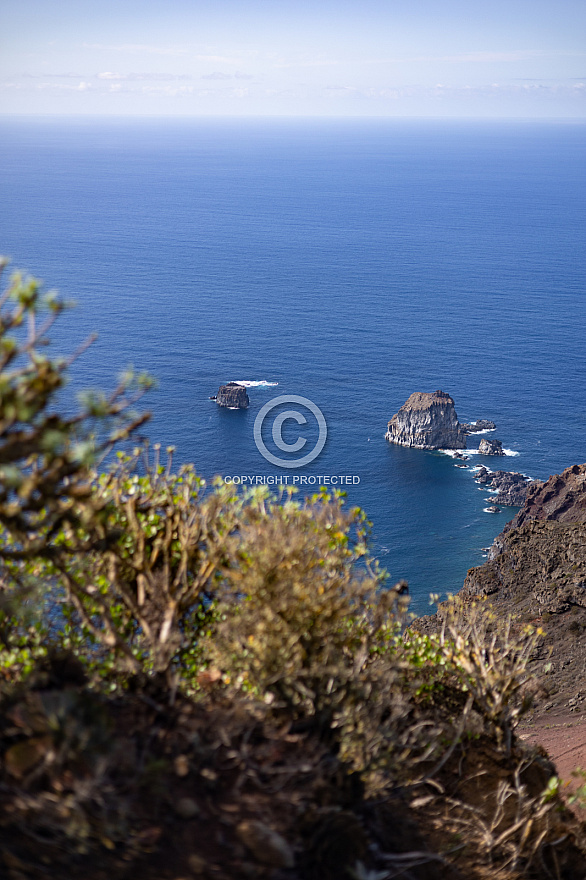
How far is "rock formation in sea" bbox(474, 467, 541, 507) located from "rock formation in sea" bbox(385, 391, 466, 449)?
34.2 feet

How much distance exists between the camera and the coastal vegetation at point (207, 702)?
9297 millimetres

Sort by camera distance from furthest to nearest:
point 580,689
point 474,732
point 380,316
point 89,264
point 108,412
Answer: point 89,264 < point 380,316 < point 580,689 < point 474,732 < point 108,412

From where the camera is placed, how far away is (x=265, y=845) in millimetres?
10211

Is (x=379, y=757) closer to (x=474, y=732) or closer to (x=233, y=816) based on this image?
(x=233, y=816)

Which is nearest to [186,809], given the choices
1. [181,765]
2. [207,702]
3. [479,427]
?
[181,765]

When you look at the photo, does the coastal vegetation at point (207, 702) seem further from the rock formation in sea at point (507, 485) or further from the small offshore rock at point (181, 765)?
the rock formation in sea at point (507, 485)

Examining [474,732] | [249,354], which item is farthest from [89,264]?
[474,732]

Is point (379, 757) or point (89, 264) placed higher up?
point (89, 264)

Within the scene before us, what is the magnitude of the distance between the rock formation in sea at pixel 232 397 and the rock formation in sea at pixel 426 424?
2269cm

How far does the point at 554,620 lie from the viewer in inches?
1965

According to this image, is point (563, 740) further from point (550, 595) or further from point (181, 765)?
point (550, 595)

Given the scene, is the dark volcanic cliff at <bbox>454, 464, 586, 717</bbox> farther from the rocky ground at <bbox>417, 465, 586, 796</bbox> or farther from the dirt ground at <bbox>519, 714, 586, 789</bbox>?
the dirt ground at <bbox>519, 714, 586, 789</bbox>

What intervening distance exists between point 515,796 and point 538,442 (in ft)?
334

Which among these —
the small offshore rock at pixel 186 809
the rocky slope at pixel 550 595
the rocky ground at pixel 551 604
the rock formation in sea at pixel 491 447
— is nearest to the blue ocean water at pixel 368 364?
the rock formation in sea at pixel 491 447
